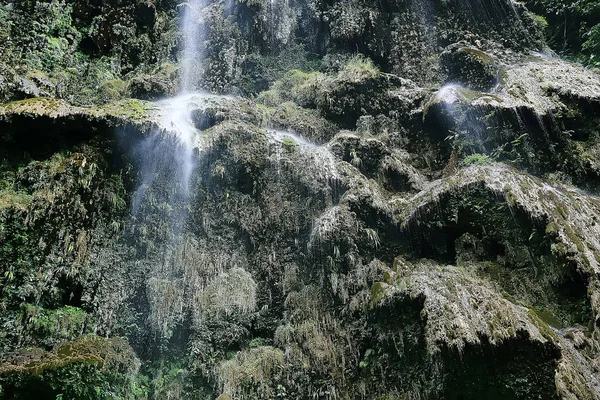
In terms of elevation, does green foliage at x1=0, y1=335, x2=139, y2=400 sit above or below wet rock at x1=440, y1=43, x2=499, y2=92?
below

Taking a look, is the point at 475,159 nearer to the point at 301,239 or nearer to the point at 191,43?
the point at 301,239

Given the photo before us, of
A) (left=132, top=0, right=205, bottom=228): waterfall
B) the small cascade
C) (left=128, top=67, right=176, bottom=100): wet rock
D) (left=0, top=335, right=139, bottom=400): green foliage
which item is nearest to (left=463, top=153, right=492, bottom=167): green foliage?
the small cascade

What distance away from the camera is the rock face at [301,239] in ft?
22.5

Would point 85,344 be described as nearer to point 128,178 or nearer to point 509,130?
point 128,178

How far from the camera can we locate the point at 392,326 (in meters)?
7.67

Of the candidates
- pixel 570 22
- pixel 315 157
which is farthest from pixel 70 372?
pixel 570 22

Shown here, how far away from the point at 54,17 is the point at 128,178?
770 cm

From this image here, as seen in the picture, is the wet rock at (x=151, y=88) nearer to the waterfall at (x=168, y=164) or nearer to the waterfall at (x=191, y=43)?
the waterfall at (x=191, y=43)

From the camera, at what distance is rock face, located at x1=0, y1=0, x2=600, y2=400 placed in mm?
6848

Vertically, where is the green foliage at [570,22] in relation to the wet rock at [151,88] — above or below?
above

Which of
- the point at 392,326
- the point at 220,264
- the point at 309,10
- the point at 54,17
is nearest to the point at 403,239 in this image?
the point at 392,326

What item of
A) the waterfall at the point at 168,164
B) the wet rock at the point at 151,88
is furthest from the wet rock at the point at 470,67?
the wet rock at the point at 151,88

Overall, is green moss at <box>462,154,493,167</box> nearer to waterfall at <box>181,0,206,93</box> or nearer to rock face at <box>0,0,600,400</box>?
rock face at <box>0,0,600,400</box>

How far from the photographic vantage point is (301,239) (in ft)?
31.3
